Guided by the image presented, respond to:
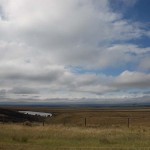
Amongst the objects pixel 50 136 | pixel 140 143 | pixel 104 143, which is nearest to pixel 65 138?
pixel 50 136

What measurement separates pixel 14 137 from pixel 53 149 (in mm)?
6638

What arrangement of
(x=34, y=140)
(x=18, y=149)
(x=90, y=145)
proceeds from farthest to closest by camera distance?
(x=34, y=140) < (x=90, y=145) < (x=18, y=149)

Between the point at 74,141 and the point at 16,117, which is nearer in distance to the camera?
the point at 74,141

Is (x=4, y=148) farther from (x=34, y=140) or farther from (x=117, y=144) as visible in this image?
(x=117, y=144)

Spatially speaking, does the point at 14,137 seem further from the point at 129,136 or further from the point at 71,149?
the point at 129,136

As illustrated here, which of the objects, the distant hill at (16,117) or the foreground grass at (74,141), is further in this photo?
the distant hill at (16,117)

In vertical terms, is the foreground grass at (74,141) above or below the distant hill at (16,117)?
below

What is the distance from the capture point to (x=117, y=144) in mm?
25250

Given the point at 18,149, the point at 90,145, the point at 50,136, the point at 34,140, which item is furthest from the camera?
the point at 50,136

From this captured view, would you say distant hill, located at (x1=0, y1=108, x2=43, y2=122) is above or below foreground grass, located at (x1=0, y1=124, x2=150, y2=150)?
above

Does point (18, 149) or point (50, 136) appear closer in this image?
point (18, 149)

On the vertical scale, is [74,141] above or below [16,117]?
below

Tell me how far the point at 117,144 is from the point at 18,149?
770cm

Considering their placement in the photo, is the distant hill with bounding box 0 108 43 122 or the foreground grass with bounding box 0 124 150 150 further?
the distant hill with bounding box 0 108 43 122
